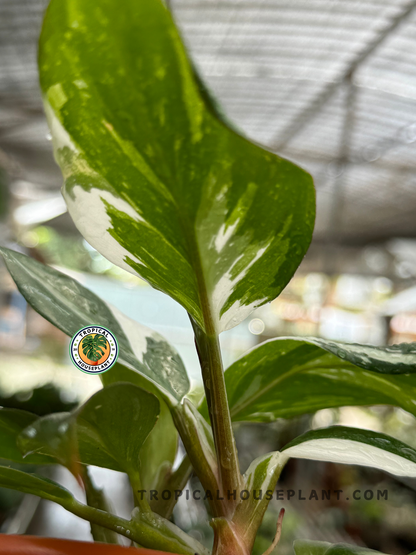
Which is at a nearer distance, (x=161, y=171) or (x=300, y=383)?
(x=161, y=171)

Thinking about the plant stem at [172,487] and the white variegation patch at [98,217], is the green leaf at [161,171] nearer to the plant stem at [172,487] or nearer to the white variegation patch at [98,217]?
the white variegation patch at [98,217]

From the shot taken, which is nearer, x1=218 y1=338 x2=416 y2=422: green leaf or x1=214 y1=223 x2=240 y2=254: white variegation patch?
x1=214 y1=223 x2=240 y2=254: white variegation patch

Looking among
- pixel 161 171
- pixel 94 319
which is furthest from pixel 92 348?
pixel 161 171

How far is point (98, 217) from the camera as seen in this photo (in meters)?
0.19

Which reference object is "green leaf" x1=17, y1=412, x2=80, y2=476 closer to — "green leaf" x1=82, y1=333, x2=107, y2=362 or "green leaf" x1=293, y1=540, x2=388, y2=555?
"green leaf" x1=82, y1=333, x2=107, y2=362

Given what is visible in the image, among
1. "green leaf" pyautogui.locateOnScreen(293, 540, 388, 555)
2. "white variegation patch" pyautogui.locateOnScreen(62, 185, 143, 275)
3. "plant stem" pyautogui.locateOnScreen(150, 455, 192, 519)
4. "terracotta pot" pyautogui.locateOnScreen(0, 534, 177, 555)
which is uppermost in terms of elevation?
"white variegation patch" pyautogui.locateOnScreen(62, 185, 143, 275)

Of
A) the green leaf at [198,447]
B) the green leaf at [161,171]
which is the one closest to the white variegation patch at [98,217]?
the green leaf at [161,171]

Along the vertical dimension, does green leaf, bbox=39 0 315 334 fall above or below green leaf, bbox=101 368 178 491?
above

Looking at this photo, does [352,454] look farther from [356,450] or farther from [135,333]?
[135,333]

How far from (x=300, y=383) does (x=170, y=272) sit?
0.53 feet

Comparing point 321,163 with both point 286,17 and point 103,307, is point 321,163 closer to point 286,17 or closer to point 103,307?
point 286,17

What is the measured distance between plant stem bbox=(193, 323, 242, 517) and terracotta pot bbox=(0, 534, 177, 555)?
5 cm

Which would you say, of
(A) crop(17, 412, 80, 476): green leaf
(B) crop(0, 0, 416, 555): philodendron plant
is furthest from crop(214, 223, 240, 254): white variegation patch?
(A) crop(17, 412, 80, 476): green leaf

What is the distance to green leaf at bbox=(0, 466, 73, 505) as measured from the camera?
0.22 m
